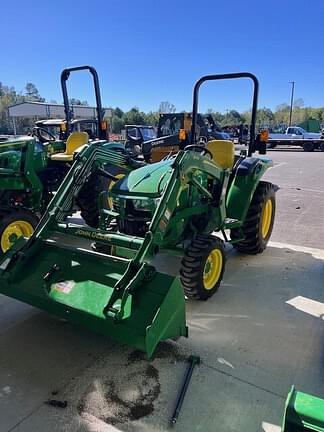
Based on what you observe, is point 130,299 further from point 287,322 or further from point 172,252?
point 287,322

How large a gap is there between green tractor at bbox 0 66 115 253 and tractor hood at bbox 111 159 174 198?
66cm

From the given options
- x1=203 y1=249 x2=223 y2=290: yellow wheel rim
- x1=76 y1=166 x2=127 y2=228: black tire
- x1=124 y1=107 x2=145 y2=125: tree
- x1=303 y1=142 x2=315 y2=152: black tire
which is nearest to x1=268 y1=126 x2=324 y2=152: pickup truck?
x1=303 y1=142 x2=315 y2=152: black tire

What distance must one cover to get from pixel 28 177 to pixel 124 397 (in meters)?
3.52

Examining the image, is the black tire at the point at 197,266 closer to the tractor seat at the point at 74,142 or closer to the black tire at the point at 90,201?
the black tire at the point at 90,201

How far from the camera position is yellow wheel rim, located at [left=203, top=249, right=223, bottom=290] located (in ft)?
10.8

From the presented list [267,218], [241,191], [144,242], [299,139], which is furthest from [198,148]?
[299,139]

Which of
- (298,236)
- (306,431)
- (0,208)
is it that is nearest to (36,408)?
(306,431)

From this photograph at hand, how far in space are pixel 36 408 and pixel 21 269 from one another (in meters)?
1.05

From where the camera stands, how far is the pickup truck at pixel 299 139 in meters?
24.0

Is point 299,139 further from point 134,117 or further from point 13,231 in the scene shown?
point 134,117

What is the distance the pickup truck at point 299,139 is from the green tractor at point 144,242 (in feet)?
67.2

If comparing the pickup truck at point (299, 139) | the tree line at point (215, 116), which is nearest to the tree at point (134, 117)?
the tree line at point (215, 116)

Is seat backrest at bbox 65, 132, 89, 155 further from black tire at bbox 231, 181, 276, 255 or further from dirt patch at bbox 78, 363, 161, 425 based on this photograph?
dirt patch at bbox 78, 363, 161, 425

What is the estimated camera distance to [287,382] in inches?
91.1
